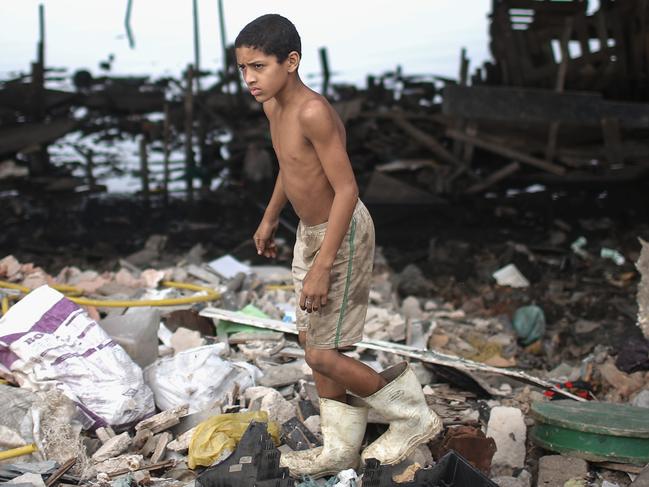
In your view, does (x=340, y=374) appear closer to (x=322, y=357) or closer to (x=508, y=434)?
(x=322, y=357)

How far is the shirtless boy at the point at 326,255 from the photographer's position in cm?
321

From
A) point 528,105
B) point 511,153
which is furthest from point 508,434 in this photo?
point 511,153

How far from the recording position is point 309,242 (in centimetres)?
350

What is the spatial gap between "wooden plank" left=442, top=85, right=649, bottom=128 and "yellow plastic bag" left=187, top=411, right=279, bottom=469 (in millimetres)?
6713

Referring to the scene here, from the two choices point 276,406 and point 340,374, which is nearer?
point 340,374

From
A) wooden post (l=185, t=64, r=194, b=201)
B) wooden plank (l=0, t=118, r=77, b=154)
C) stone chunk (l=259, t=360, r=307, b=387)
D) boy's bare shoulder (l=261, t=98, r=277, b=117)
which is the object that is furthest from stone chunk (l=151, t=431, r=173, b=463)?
wooden plank (l=0, t=118, r=77, b=154)

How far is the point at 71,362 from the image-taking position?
164 inches

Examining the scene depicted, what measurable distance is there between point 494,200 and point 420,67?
911 cm

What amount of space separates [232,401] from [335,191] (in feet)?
5.26

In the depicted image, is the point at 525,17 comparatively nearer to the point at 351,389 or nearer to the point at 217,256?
the point at 217,256

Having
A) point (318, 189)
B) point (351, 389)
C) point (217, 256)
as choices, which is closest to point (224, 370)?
point (351, 389)

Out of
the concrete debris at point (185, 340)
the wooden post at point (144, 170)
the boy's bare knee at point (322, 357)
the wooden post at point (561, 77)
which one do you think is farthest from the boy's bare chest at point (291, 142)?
the wooden post at point (144, 170)

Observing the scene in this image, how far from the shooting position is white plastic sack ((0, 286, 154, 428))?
4121mm

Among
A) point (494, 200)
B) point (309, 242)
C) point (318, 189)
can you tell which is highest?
point (318, 189)
